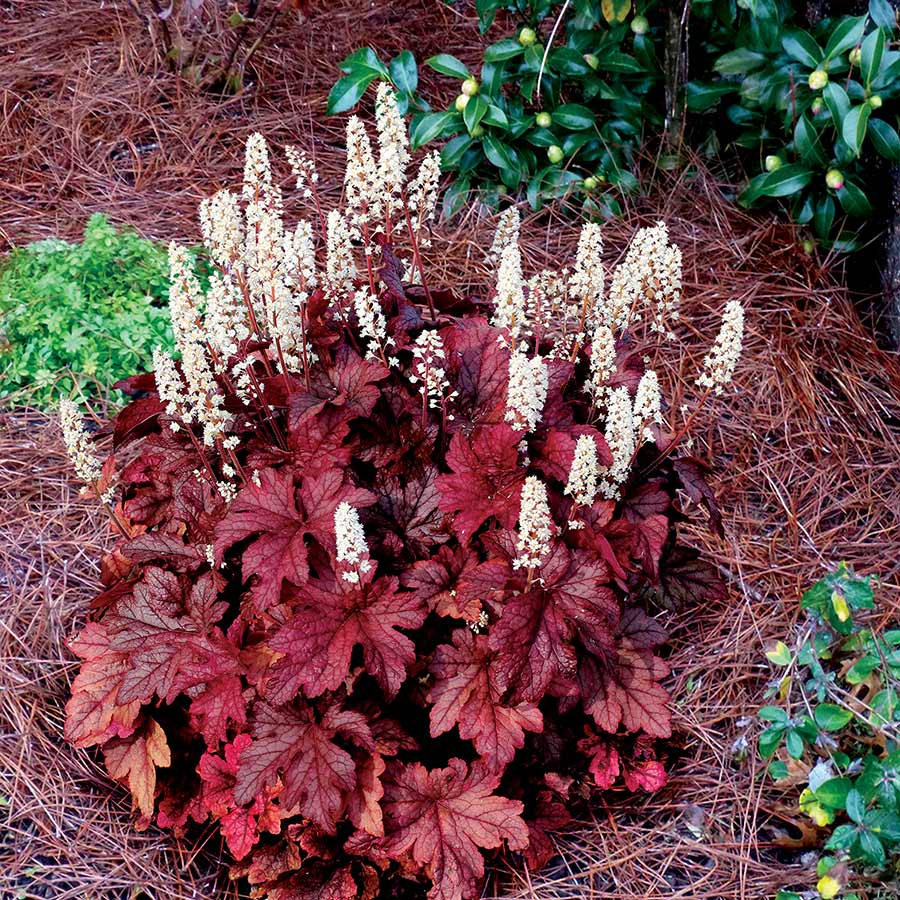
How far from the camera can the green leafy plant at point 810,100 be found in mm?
3256

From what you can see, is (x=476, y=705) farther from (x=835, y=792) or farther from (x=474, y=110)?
(x=474, y=110)

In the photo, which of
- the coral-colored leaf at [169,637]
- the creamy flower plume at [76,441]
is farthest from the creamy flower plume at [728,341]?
the creamy flower plume at [76,441]

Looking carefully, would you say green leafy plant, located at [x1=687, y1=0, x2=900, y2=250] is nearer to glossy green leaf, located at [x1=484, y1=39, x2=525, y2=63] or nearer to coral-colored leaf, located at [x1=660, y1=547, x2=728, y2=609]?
glossy green leaf, located at [x1=484, y1=39, x2=525, y2=63]

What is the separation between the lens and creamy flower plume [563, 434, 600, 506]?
2.05 m

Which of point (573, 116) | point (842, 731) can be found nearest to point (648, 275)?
point (842, 731)

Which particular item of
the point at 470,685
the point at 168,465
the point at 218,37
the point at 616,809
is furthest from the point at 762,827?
the point at 218,37

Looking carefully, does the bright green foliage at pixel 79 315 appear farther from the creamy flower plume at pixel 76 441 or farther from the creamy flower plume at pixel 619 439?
the creamy flower plume at pixel 619 439

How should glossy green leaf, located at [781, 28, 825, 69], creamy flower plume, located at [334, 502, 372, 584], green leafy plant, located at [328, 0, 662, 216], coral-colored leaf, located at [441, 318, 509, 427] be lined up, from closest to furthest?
creamy flower plume, located at [334, 502, 372, 584]
coral-colored leaf, located at [441, 318, 509, 427]
glossy green leaf, located at [781, 28, 825, 69]
green leafy plant, located at [328, 0, 662, 216]

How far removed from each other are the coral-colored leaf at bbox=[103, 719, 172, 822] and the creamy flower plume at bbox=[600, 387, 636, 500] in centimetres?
122

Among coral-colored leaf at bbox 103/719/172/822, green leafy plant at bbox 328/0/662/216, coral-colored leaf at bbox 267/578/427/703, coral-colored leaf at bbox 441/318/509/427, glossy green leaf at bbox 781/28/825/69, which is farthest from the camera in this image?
green leafy plant at bbox 328/0/662/216

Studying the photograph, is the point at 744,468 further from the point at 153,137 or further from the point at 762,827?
the point at 153,137

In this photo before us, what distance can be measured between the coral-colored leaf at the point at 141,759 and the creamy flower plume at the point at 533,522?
3.22 feet

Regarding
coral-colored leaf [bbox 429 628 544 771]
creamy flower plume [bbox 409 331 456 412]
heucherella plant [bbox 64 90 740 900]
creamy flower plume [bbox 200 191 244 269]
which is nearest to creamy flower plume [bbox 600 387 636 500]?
heucherella plant [bbox 64 90 740 900]

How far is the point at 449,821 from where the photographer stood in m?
2.23
